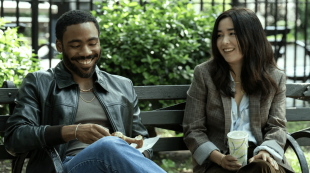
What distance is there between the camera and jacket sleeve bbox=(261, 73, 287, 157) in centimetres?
319

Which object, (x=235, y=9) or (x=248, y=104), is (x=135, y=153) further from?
(x=235, y=9)

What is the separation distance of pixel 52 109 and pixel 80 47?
469 mm

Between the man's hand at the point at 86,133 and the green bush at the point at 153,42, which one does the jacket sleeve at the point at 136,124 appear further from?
the green bush at the point at 153,42

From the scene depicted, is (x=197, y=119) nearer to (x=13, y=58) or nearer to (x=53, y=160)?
(x=53, y=160)

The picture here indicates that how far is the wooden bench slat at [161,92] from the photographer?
3594mm

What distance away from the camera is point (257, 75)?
3326mm

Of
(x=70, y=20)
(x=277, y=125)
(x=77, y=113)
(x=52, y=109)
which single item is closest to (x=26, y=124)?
(x=52, y=109)

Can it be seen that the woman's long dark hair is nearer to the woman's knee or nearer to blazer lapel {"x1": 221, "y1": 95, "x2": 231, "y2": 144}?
blazer lapel {"x1": 221, "y1": 95, "x2": 231, "y2": 144}

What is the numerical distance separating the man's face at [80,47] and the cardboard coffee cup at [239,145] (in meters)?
1.10

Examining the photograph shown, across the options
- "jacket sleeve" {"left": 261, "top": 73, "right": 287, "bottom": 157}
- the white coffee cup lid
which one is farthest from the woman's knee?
"jacket sleeve" {"left": 261, "top": 73, "right": 287, "bottom": 157}

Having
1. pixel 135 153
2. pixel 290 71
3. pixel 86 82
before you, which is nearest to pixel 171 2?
pixel 86 82

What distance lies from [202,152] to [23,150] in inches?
49.8

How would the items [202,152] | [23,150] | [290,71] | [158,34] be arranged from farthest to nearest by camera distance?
[290,71]
[158,34]
[202,152]
[23,150]

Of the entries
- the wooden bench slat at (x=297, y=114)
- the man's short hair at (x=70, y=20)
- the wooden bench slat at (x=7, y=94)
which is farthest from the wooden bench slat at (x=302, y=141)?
the wooden bench slat at (x=7, y=94)
